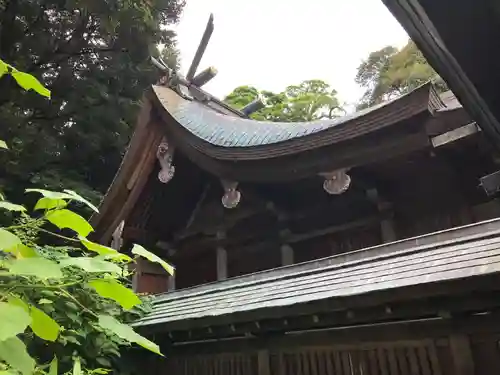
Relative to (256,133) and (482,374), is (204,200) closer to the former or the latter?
(256,133)

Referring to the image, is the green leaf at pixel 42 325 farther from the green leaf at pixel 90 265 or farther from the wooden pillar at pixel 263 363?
the wooden pillar at pixel 263 363

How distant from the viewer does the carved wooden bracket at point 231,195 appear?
5715mm

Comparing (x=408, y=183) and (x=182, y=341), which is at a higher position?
(x=408, y=183)

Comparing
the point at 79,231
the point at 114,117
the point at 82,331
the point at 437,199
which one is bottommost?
the point at 79,231

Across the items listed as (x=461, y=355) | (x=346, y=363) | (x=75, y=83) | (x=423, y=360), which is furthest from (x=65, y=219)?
(x=75, y=83)

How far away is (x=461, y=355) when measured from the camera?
324 cm

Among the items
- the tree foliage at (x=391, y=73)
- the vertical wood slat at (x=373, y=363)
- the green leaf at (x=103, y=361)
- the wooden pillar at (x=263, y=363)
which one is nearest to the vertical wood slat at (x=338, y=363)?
the vertical wood slat at (x=373, y=363)

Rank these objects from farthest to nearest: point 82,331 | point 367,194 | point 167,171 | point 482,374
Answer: point 167,171, point 367,194, point 82,331, point 482,374

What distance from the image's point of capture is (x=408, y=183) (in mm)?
5086

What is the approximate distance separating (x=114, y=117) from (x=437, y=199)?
10.9 m

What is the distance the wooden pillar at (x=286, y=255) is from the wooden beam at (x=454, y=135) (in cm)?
245

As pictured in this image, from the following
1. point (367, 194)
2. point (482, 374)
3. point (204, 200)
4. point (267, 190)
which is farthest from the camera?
point (204, 200)

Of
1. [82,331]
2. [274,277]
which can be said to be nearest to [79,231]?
[82,331]

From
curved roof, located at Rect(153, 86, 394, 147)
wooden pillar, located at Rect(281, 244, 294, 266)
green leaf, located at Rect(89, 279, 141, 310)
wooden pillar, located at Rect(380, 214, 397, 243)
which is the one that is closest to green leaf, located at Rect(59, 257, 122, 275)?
green leaf, located at Rect(89, 279, 141, 310)
